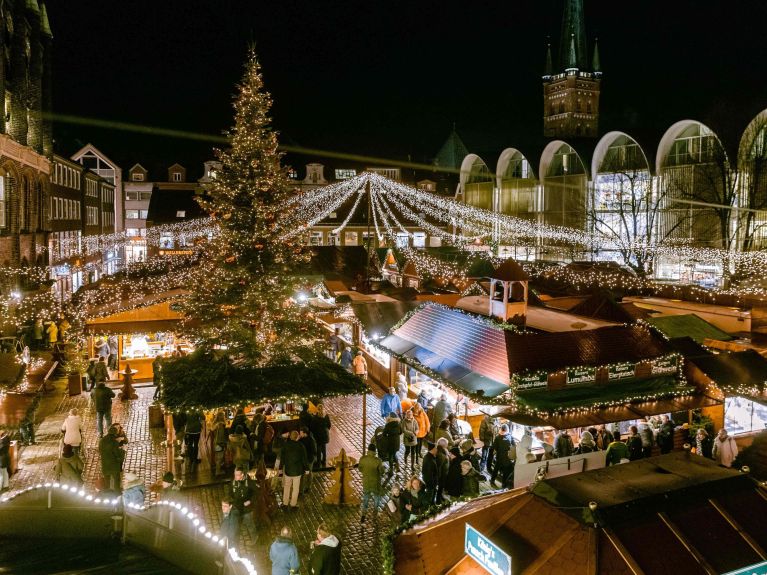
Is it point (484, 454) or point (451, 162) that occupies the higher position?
point (451, 162)

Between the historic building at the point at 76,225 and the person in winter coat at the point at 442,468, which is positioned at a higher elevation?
the historic building at the point at 76,225

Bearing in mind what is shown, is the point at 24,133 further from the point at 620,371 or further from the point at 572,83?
the point at 572,83

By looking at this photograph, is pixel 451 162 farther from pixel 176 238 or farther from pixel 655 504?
pixel 655 504

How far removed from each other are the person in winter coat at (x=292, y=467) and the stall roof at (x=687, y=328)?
11.3m

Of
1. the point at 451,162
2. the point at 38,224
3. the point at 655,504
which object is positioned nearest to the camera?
the point at 655,504

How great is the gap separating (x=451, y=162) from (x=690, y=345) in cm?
5692

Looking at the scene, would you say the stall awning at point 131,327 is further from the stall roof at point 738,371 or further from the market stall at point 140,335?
the stall roof at point 738,371

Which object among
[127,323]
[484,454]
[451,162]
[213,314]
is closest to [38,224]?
[127,323]

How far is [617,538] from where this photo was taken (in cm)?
448

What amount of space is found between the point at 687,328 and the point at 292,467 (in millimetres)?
12822

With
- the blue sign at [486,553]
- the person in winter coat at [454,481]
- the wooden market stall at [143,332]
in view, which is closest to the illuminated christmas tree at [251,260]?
the wooden market stall at [143,332]

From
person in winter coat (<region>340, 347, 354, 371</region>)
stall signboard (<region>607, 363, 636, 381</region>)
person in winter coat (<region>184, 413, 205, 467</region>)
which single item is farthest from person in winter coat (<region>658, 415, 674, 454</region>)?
person in winter coat (<region>340, 347, 354, 371</region>)

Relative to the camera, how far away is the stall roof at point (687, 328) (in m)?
17.6

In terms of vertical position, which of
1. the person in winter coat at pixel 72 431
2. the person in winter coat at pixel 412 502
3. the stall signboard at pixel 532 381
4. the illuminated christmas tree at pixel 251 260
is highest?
the illuminated christmas tree at pixel 251 260
